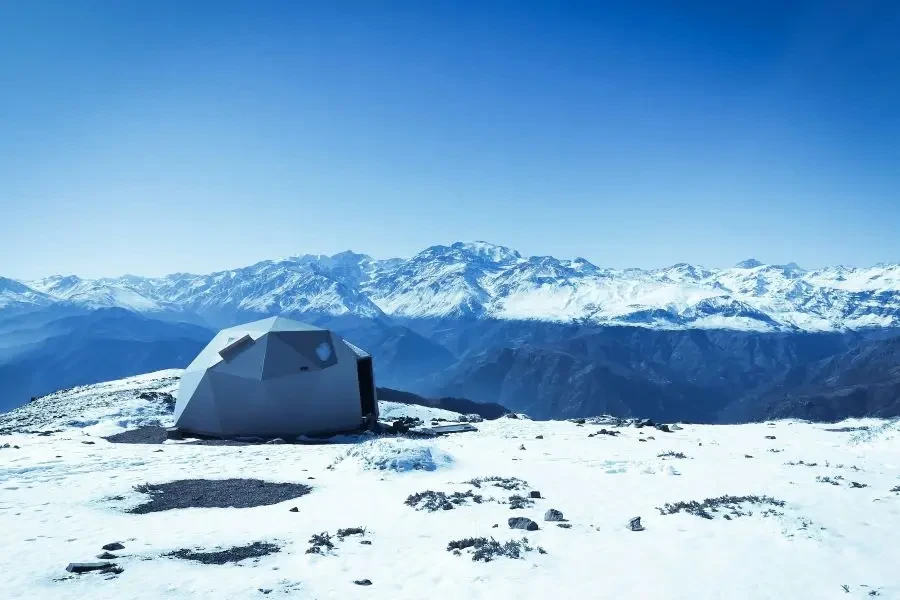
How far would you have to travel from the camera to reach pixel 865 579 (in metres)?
8.11

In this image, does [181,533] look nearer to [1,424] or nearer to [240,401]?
[240,401]

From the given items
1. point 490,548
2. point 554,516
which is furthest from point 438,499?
point 490,548

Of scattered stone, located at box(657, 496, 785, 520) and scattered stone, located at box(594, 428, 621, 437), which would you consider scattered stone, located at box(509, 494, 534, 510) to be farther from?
scattered stone, located at box(594, 428, 621, 437)

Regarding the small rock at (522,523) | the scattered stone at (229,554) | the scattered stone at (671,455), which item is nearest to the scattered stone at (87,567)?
the scattered stone at (229,554)

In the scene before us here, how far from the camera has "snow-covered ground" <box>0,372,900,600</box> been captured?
8.22 m

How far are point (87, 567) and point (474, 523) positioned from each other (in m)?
6.92

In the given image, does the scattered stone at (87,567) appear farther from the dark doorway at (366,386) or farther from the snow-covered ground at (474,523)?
the dark doorway at (366,386)

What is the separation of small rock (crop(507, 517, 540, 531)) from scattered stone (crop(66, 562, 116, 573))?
711cm

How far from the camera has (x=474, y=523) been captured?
A: 37.2 feet

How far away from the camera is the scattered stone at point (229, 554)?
9461 millimetres

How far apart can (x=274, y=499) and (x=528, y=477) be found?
7.23m

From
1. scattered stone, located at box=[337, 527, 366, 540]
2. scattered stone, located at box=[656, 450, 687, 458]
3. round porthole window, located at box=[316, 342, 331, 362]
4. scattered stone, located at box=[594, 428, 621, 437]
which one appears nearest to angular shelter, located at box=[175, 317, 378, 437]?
round porthole window, located at box=[316, 342, 331, 362]

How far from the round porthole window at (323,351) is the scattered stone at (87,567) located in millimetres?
21004

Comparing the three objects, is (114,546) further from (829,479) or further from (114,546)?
(829,479)
